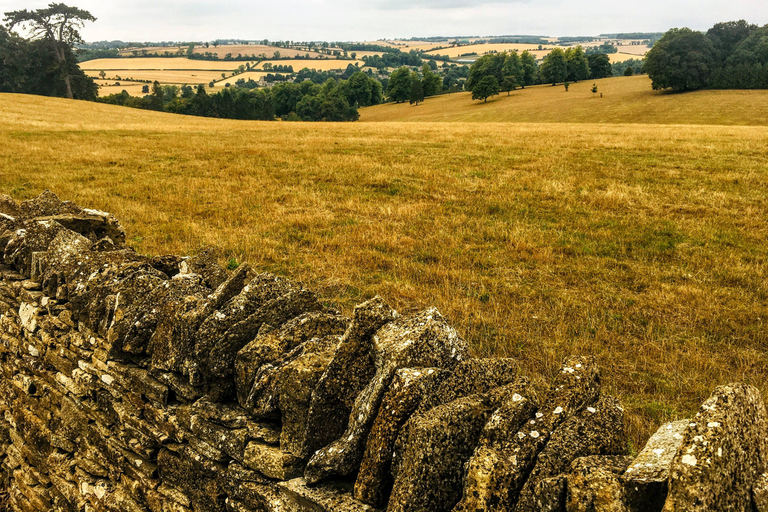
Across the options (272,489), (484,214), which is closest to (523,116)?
(484,214)

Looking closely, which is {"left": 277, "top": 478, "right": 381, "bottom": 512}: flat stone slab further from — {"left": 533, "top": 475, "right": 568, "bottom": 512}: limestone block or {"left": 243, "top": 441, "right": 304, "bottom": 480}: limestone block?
{"left": 533, "top": 475, "right": 568, "bottom": 512}: limestone block

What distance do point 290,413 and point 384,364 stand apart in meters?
0.72

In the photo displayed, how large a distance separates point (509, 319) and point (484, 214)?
602 cm

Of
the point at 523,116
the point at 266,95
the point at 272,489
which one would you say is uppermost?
the point at 266,95

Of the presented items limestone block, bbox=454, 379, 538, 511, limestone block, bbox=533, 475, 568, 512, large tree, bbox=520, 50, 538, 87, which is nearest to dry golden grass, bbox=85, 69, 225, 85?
large tree, bbox=520, 50, 538, 87

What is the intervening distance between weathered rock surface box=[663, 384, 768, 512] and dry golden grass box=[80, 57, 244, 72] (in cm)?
16330

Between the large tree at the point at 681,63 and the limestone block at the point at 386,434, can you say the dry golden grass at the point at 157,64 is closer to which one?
the large tree at the point at 681,63

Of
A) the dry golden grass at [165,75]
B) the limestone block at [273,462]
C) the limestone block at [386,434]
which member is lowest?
the limestone block at [273,462]

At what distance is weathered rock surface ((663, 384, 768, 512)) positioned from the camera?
1731 millimetres

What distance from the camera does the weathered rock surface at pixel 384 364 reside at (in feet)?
8.89

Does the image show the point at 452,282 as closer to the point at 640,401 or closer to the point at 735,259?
the point at 640,401

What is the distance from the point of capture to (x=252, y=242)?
9.76 metres

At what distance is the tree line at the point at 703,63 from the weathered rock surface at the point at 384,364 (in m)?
90.5

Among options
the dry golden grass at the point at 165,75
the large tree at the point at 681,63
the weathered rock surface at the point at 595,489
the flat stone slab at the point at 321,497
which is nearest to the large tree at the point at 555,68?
the large tree at the point at 681,63
